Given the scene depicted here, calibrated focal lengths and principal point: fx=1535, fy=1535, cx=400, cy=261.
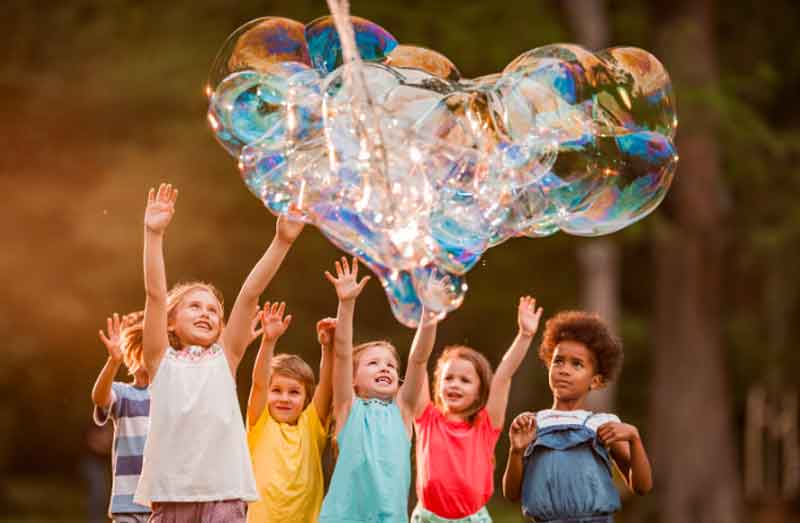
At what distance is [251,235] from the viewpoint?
15594mm

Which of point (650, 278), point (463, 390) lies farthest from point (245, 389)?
point (463, 390)

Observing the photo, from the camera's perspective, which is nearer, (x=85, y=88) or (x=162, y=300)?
(x=162, y=300)

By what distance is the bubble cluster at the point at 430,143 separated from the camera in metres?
5.69

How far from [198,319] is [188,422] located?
0.44 m

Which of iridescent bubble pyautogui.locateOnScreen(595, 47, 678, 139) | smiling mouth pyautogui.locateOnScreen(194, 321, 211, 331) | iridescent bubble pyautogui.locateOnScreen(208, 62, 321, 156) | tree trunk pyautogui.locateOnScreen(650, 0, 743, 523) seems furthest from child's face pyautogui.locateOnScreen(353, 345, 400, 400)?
tree trunk pyautogui.locateOnScreen(650, 0, 743, 523)

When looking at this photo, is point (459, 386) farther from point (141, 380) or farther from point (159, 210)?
point (159, 210)

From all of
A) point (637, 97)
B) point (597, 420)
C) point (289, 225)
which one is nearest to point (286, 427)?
point (289, 225)

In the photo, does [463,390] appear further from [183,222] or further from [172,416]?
[183,222]

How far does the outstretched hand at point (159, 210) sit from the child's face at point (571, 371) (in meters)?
A: 1.67

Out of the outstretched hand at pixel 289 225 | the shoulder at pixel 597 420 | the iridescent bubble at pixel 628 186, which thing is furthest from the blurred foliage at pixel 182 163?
the outstretched hand at pixel 289 225

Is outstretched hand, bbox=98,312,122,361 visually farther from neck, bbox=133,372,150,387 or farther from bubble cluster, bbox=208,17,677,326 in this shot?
bubble cluster, bbox=208,17,677,326

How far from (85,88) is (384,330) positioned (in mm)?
4292

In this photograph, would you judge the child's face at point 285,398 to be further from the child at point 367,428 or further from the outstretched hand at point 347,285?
the outstretched hand at point 347,285

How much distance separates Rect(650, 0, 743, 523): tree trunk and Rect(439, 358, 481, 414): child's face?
9.37m
